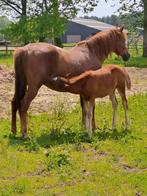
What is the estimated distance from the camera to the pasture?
5414 mm

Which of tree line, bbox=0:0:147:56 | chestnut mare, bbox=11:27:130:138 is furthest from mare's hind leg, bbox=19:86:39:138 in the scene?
tree line, bbox=0:0:147:56

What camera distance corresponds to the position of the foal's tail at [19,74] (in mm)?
7711

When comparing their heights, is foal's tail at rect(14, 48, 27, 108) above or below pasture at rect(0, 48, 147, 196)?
above

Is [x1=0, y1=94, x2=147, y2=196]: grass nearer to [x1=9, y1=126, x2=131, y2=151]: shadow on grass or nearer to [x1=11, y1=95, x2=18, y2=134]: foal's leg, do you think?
[x1=9, y1=126, x2=131, y2=151]: shadow on grass

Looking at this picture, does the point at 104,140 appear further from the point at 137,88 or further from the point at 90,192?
the point at 137,88

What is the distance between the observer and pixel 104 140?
25.1ft

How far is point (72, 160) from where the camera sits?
645cm

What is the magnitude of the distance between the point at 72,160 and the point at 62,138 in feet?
4.28

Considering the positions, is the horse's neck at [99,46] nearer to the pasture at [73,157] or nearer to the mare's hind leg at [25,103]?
the pasture at [73,157]

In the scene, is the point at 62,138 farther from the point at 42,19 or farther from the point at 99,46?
the point at 42,19

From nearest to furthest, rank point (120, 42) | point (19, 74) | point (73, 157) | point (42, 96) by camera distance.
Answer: point (73, 157) < point (19, 74) < point (120, 42) < point (42, 96)

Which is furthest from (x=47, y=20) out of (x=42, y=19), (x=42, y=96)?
(x=42, y=96)

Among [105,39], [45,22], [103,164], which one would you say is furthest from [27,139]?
[45,22]

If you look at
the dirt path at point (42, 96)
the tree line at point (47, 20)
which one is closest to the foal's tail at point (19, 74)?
the dirt path at point (42, 96)
